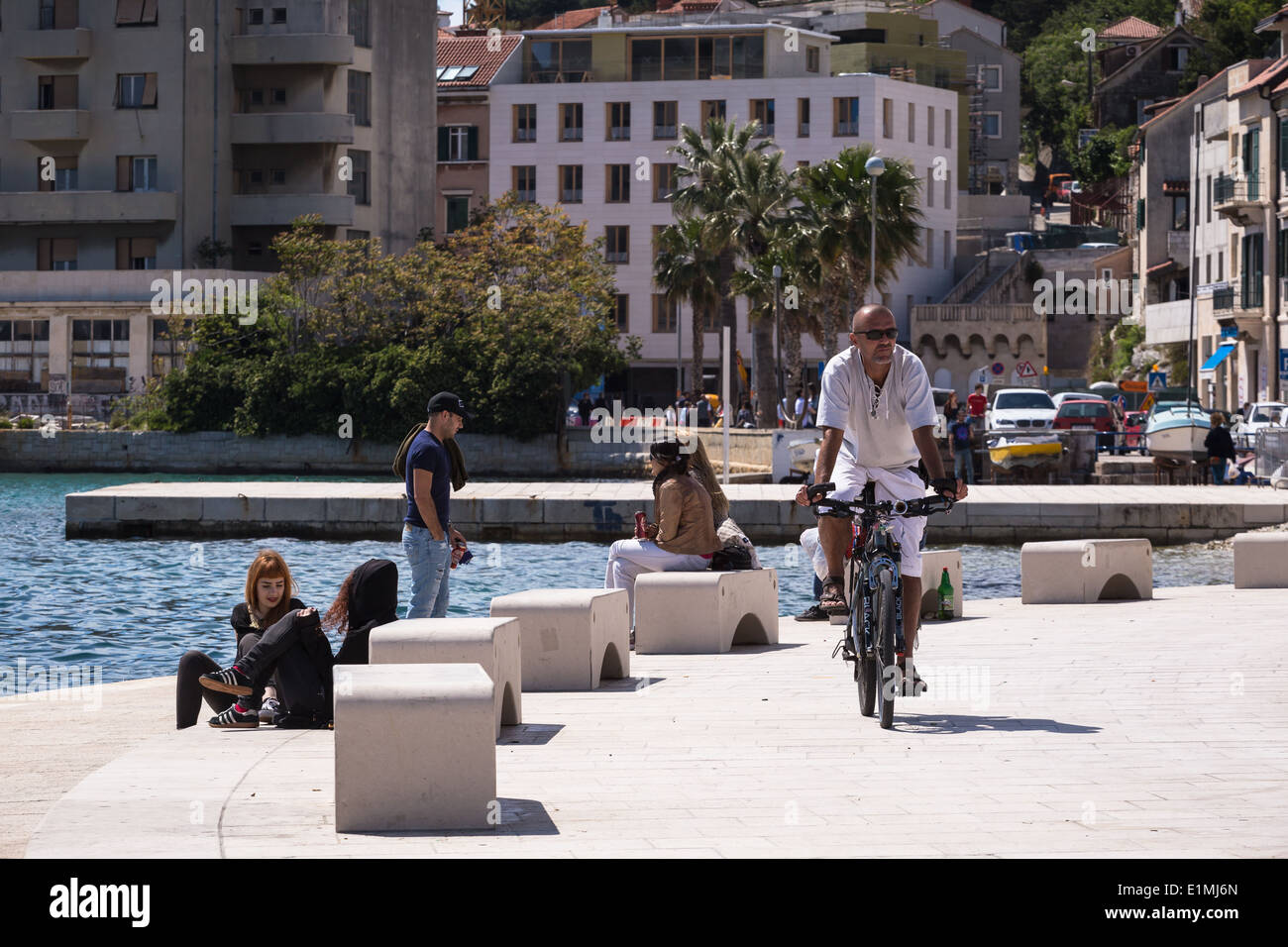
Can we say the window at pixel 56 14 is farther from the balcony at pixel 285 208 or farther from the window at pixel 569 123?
the window at pixel 569 123

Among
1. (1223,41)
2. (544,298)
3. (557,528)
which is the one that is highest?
(1223,41)

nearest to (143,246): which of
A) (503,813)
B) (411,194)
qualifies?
(411,194)

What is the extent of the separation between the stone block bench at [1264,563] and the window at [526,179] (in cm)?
7117

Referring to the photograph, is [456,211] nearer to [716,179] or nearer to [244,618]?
[716,179]

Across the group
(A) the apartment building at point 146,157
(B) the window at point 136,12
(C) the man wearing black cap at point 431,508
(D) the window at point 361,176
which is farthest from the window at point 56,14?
(C) the man wearing black cap at point 431,508

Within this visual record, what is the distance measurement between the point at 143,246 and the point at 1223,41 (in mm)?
57064

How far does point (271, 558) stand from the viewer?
995cm

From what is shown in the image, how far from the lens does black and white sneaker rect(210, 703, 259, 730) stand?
9656mm

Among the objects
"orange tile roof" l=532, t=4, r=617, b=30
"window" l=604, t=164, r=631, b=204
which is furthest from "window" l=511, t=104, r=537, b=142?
"orange tile roof" l=532, t=4, r=617, b=30

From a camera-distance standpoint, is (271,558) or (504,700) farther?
(271,558)

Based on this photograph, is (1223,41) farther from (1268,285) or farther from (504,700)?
(504,700)

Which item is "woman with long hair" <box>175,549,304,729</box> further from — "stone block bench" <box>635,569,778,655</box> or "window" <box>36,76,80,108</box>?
"window" <box>36,76,80,108</box>

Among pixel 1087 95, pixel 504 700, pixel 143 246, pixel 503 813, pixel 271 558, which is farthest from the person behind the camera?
pixel 1087 95

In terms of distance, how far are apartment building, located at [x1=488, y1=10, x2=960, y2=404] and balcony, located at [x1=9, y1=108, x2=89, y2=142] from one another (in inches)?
923
